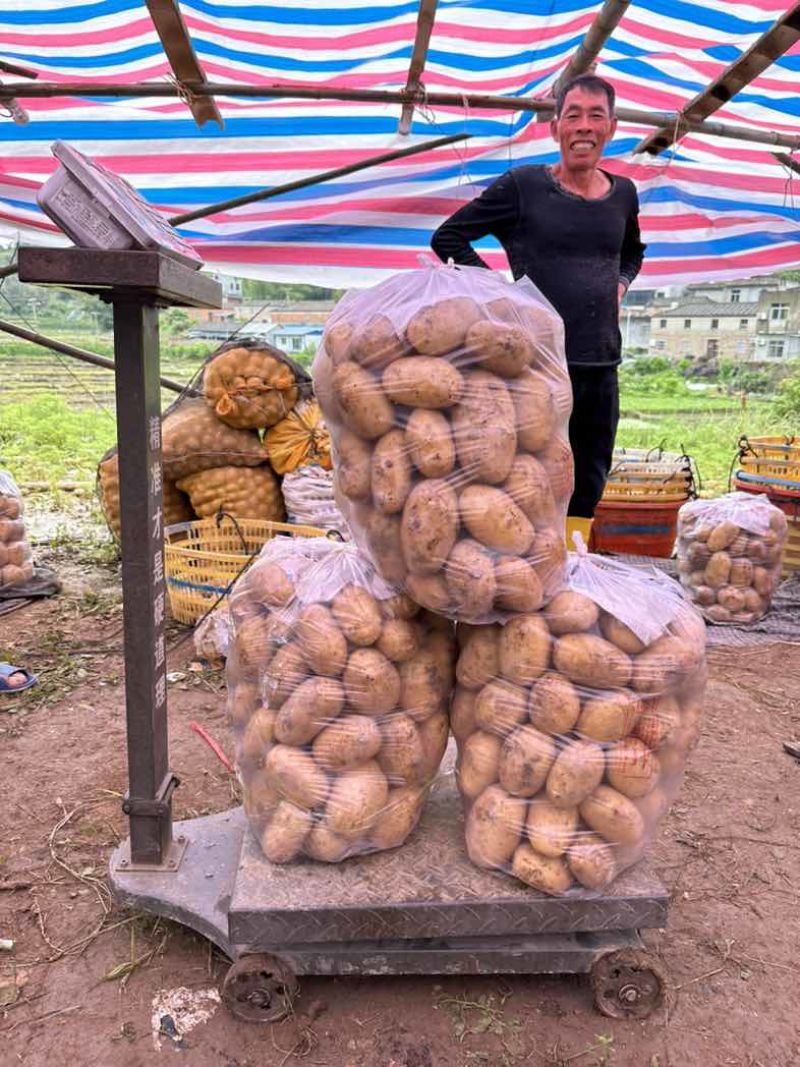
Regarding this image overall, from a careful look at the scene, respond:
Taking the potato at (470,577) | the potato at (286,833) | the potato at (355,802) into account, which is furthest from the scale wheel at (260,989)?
the potato at (470,577)

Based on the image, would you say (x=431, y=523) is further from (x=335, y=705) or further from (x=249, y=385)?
(x=249, y=385)

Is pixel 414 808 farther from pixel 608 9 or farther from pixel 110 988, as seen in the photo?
pixel 608 9

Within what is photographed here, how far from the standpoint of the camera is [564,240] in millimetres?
2895

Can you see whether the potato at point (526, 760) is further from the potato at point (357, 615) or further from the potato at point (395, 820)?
the potato at point (357, 615)

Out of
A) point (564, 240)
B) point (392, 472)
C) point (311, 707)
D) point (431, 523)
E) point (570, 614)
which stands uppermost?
point (564, 240)

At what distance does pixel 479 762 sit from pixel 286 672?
19.4 inches

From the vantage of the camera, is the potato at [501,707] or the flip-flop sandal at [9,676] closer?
the potato at [501,707]

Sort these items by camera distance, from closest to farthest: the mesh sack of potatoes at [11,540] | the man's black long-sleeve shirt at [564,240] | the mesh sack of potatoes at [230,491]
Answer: the man's black long-sleeve shirt at [564,240] < the mesh sack of potatoes at [230,491] < the mesh sack of potatoes at [11,540]

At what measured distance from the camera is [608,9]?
10.5 ft

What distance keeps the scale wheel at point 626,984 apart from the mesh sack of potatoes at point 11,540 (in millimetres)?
4135

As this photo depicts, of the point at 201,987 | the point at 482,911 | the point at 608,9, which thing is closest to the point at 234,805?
the point at 201,987

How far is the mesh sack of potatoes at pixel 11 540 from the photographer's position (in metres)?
4.77

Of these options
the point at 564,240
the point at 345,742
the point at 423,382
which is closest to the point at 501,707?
the point at 345,742

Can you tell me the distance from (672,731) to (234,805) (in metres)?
1.50
